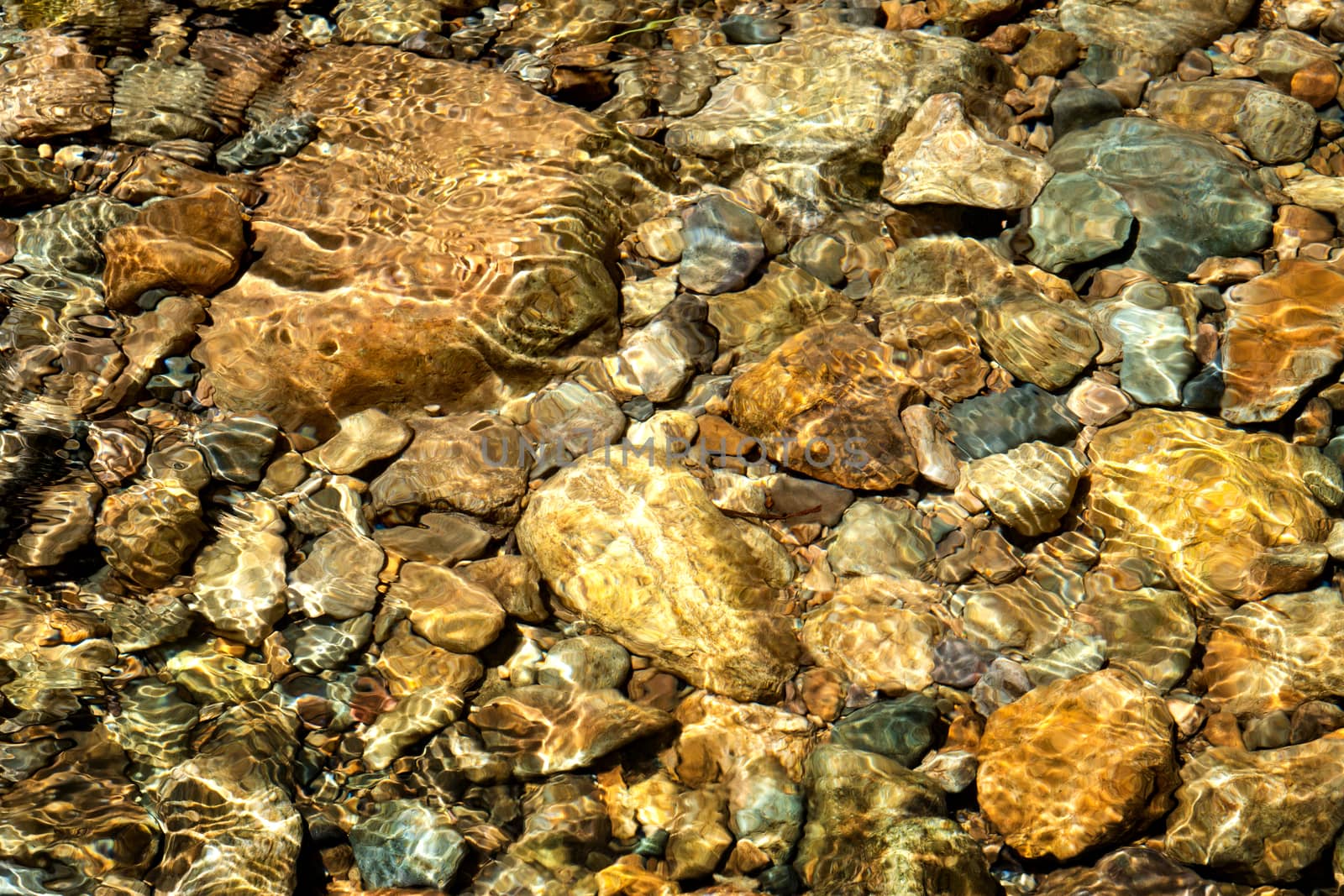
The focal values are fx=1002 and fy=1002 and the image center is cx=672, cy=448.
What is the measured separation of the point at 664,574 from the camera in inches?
157

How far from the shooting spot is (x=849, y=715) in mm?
3832

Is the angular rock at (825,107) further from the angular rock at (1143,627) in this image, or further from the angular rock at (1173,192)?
the angular rock at (1143,627)

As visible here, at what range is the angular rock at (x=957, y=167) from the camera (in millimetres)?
4930

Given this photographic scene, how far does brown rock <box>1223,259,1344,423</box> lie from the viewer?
14.2 ft

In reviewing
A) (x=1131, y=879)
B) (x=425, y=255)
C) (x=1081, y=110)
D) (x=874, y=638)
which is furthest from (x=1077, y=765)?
(x=1081, y=110)

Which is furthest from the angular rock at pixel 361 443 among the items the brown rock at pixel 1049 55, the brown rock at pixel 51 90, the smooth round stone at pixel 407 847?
the brown rock at pixel 1049 55

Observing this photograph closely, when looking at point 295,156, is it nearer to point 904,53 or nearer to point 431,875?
point 904,53

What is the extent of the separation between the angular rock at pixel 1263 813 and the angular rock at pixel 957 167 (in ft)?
8.93

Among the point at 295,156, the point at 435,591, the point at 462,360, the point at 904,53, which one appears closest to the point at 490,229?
the point at 462,360

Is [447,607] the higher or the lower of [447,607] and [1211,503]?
the lower

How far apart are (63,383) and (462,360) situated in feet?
5.78

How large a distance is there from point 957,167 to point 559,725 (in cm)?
329

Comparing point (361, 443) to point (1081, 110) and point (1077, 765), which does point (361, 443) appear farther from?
point (1081, 110)

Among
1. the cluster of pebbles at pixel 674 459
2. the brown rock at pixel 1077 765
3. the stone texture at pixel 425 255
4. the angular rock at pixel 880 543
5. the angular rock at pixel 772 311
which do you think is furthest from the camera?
the angular rock at pixel 772 311
